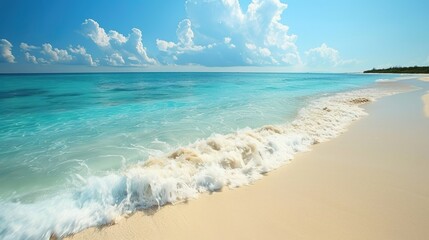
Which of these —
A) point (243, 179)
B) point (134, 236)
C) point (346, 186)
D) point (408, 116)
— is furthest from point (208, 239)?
point (408, 116)

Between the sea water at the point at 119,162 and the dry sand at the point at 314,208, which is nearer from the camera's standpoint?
the dry sand at the point at 314,208

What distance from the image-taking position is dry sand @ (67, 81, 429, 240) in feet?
9.45

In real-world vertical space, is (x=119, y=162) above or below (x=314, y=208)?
below

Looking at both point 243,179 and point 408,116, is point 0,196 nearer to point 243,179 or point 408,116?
point 243,179

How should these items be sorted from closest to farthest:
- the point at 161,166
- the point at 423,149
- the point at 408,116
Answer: the point at 161,166 < the point at 423,149 < the point at 408,116

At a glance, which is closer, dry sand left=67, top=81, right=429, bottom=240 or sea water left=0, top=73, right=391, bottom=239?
dry sand left=67, top=81, right=429, bottom=240

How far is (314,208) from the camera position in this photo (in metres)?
3.37

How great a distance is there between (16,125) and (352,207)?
1260 centimetres

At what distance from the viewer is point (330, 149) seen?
5996mm

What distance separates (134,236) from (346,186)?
3.53m

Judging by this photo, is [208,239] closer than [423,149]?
Result: Yes

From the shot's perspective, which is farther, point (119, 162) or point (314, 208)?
point (119, 162)

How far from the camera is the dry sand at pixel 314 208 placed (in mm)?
2879

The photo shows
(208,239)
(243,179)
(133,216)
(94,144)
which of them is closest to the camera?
(208,239)
